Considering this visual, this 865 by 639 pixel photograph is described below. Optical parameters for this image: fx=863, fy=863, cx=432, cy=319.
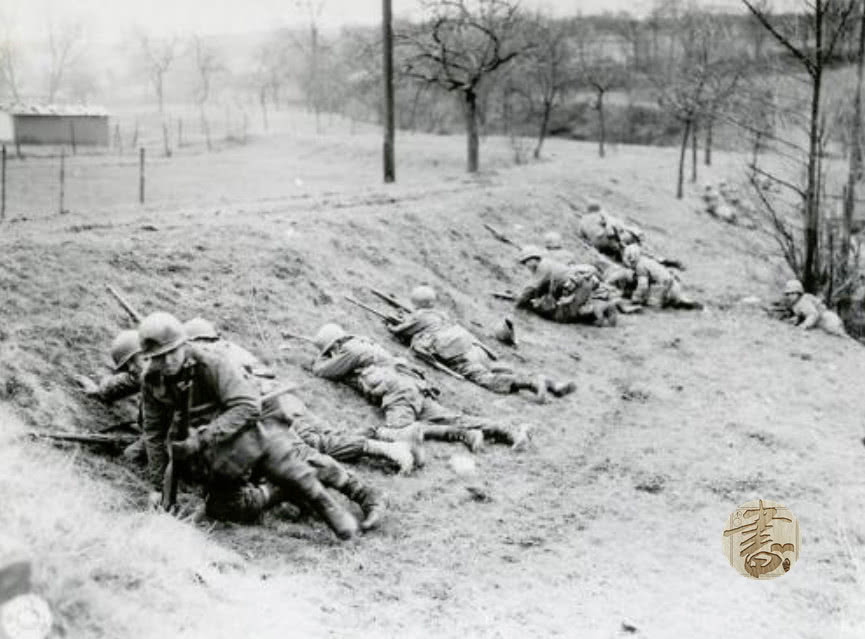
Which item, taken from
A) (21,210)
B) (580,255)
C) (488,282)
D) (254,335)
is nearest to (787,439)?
(254,335)

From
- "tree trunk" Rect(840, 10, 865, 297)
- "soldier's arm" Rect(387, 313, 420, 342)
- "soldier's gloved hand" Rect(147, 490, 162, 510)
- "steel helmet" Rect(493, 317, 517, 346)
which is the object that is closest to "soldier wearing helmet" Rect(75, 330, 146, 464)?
"soldier's gloved hand" Rect(147, 490, 162, 510)

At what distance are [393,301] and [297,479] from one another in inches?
201

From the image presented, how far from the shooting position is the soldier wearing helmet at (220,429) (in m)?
5.55

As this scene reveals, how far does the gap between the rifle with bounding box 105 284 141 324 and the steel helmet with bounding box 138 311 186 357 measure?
95.3 inches

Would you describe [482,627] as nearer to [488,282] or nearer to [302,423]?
[302,423]

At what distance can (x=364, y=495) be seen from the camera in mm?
6223

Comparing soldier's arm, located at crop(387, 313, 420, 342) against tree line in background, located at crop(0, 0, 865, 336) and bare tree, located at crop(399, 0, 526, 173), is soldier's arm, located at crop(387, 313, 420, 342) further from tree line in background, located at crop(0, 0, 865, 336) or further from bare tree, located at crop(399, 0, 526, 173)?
bare tree, located at crop(399, 0, 526, 173)

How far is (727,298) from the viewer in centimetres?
1579

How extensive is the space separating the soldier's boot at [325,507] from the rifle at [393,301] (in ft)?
16.4

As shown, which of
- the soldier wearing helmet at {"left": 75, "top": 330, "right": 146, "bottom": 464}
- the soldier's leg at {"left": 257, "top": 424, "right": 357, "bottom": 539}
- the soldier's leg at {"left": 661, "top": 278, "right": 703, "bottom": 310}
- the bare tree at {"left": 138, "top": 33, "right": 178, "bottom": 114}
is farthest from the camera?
the bare tree at {"left": 138, "top": 33, "right": 178, "bottom": 114}

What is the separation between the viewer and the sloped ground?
5266 millimetres

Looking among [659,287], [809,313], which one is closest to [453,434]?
[659,287]

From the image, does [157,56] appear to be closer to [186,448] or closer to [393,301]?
[393,301]

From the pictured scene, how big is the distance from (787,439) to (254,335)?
5.32 m
